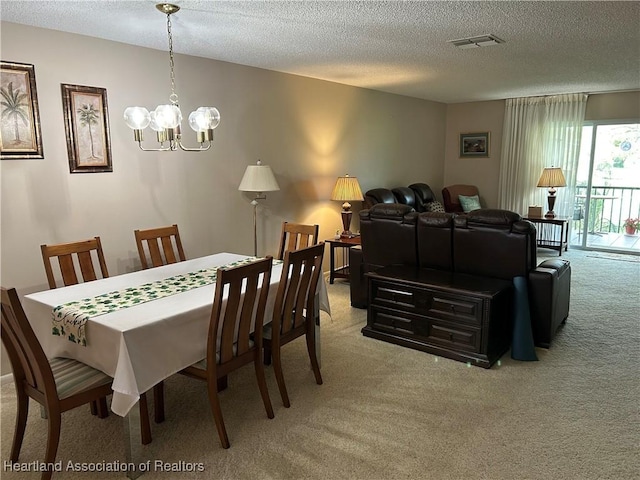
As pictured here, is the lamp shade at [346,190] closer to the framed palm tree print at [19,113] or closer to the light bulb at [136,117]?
the light bulb at [136,117]

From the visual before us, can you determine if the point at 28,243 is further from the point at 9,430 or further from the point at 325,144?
the point at 325,144

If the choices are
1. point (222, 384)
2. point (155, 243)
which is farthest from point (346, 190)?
point (222, 384)

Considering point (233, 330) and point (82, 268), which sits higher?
point (82, 268)

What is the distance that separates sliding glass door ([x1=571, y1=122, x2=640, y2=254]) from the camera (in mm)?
6797

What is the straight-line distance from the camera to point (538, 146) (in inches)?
286

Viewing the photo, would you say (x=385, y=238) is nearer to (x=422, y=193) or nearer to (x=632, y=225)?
(x=422, y=193)

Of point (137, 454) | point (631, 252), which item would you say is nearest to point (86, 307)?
point (137, 454)

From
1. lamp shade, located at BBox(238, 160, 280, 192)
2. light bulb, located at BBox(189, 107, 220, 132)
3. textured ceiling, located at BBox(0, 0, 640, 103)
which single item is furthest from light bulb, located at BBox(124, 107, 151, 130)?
lamp shade, located at BBox(238, 160, 280, 192)

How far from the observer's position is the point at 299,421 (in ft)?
8.66

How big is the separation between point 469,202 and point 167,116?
5901 millimetres

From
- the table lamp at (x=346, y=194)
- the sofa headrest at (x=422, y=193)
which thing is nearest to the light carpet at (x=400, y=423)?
the table lamp at (x=346, y=194)

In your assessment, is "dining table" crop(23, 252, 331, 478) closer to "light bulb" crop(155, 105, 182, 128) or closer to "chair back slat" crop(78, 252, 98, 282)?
"chair back slat" crop(78, 252, 98, 282)

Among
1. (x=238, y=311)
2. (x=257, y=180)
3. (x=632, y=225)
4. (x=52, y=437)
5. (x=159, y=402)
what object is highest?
(x=257, y=180)

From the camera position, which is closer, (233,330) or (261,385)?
(233,330)
